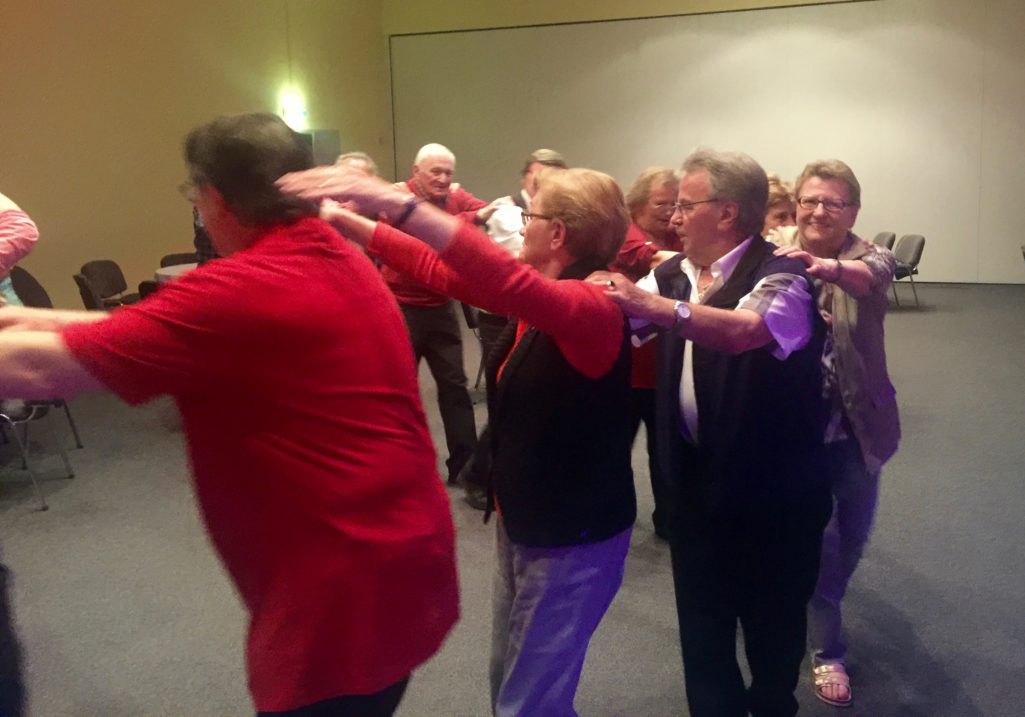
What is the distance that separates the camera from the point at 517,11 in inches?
479

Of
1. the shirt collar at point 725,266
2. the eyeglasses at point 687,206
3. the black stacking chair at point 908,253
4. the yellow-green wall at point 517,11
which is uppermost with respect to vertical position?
A: the yellow-green wall at point 517,11

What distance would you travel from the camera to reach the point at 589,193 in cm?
192

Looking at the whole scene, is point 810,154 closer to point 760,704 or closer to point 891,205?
point 891,205

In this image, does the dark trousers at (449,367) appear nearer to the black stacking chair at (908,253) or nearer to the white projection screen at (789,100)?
the black stacking chair at (908,253)

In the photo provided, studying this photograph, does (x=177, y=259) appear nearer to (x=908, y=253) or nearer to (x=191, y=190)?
(x=191, y=190)

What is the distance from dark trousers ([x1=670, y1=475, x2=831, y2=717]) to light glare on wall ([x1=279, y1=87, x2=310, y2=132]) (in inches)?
359

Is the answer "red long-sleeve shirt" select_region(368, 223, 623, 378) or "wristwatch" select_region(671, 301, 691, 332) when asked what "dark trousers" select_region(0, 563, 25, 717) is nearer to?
"red long-sleeve shirt" select_region(368, 223, 623, 378)

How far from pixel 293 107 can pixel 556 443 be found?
9525 mm

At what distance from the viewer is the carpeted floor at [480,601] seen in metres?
2.92

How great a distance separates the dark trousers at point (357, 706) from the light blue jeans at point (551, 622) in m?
0.48

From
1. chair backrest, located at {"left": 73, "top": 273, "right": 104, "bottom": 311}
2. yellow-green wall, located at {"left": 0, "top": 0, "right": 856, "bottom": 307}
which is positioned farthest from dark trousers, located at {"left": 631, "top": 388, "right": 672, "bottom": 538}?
yellow-green wall, located at {"left": 0, "top": 0, "right": 856, "bottom": 307}

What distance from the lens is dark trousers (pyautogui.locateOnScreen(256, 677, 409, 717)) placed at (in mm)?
1416

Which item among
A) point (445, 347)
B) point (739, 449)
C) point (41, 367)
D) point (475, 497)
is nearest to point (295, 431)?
point (41, 367)

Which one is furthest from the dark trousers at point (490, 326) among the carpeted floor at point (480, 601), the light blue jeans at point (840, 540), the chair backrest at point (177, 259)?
the chair backrest at point (177, 259)
